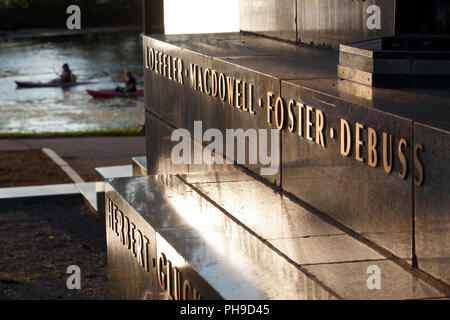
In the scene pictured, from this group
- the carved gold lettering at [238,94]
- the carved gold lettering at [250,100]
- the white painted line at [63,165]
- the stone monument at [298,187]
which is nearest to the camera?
the stone monument at [298,187]

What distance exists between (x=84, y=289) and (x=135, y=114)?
2157 cm

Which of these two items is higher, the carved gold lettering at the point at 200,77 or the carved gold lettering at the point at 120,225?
the carved gold lettering at the point at 200,77

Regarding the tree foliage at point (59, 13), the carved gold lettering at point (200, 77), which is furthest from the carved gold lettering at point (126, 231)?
the tree foliage at point (59, 13)

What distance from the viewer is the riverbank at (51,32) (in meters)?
81.9

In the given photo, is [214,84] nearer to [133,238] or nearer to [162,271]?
[133,238]

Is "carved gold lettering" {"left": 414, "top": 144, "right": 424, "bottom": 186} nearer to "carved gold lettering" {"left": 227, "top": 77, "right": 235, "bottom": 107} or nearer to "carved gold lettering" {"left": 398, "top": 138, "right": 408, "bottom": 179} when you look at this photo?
"carved gold lettering" {"left": 398, "top": 138, "right": 408, "bottom": 179}

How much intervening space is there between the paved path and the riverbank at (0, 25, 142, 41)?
209 feet

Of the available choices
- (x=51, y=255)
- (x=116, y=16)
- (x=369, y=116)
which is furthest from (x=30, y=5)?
(x=369, y=116)

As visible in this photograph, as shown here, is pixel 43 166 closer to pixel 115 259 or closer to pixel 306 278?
pixel 115 259

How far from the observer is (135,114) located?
29.8 metres

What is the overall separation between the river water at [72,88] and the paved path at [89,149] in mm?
7680

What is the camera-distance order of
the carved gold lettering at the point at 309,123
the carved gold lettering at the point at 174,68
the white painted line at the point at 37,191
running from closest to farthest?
the carved gold lettering at the point at 309,123, the carved gold lettering at the point at 174,68, the white painted line at the point at 37,191

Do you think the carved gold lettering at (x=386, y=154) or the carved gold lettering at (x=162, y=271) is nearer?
the carved gold lettering at (x=386, y=154)

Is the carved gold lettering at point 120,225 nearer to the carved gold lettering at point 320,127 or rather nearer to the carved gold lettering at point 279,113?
the carved gold lettering at point 279,113
